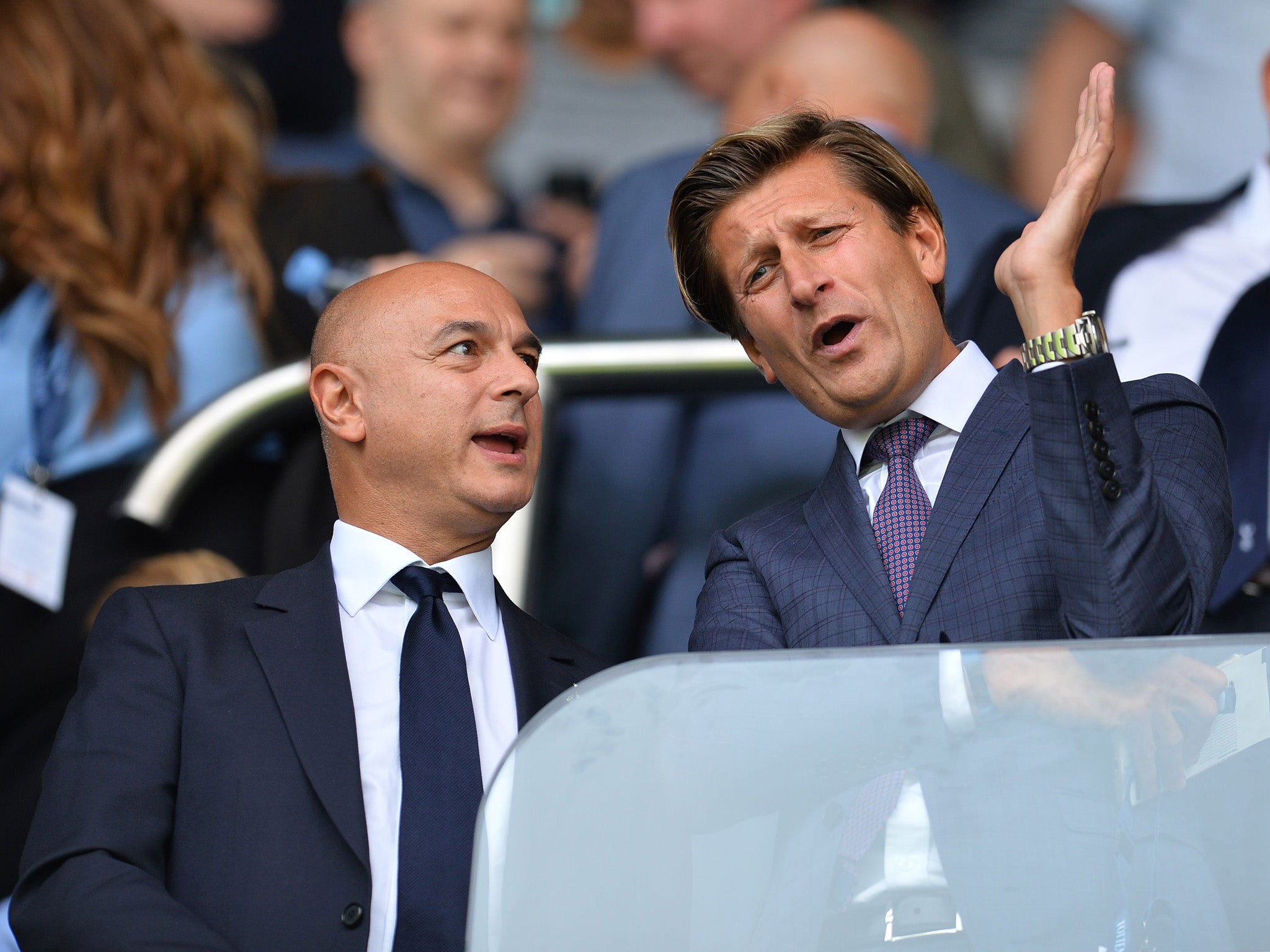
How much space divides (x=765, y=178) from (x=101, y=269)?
1.34 metres

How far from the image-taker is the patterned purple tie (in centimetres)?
121

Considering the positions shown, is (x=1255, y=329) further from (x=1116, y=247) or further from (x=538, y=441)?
(x=538, y=441)

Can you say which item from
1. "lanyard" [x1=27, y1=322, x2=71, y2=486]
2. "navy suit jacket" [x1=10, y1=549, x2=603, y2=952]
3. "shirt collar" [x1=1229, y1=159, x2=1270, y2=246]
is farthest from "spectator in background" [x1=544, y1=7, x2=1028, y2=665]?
"navy suit jacket" [x1=10, y1=549, x2=603, y2=952]

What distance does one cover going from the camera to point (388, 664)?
4.20 feet

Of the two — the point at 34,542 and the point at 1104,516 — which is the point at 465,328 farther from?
the point at 34,542

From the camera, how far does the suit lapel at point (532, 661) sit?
1.30 metres

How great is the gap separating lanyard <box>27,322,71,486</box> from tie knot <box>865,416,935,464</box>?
1.43 m

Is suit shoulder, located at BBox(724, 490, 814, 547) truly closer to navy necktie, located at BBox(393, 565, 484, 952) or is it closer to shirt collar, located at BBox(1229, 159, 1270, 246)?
navy necktie, located at BBox(393, 565, 484, 952)

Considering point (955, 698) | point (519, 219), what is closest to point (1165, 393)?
point (955, 698)

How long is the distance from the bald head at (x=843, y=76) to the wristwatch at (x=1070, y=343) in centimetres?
130

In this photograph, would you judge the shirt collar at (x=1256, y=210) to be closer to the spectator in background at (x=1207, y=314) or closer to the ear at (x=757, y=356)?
the spectator in background at (x=1207, y=314)

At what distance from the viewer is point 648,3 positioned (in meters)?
3.00

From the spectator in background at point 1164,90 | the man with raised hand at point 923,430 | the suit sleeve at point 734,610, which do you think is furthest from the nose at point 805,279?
the spectator in background at point 1164,90

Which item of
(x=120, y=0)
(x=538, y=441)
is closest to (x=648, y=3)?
(x=120, y=0)
